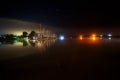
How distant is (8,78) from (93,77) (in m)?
5.20

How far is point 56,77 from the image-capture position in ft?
→ 43.7

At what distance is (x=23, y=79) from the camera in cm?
1288

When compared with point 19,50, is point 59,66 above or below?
above

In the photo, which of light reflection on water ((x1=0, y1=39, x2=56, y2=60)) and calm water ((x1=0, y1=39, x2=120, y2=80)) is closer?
calm water ((x1=0, y1=39, x2=120, y2=80))

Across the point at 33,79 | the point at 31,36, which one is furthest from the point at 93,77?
the point at 31,36

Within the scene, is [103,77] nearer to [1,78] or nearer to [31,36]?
[1,78]

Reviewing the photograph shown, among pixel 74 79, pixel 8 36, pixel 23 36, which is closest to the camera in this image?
pixel 74 79

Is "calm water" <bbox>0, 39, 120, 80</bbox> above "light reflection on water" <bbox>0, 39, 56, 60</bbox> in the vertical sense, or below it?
above

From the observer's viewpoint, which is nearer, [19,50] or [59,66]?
[59,66]

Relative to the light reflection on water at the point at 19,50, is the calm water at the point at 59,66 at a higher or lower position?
higher

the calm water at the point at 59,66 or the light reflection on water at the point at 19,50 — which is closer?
the calm water at the point at 59,66

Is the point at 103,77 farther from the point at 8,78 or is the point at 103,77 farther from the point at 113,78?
Result: the point at 8,78

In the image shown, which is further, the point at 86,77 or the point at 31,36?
the point at 31,36

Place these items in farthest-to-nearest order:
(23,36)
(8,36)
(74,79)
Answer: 1. (23,36)
2. (8,36)
3. (74,79)
